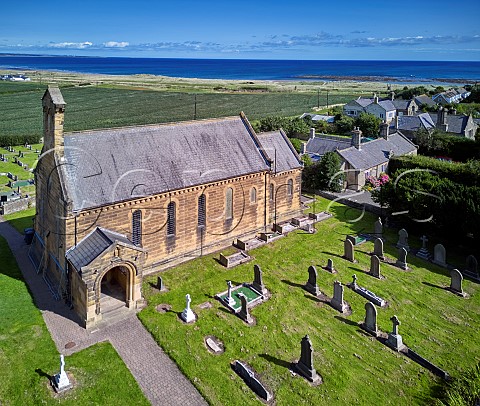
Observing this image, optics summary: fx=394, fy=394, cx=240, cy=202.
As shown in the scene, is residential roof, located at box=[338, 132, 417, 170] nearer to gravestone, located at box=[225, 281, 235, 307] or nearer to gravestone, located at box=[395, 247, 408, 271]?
gravestone, located at box=[395, 247, 408, 271]

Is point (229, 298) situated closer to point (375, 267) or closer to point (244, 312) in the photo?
point (244, 312)

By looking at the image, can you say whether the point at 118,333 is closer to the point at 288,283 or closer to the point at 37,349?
the point at 37,349

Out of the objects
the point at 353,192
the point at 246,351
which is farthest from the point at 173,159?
the point at 353,192

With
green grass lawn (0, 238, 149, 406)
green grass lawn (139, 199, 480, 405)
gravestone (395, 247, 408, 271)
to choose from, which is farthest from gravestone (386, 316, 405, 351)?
green grass lawn (0, 238, 149, 406)

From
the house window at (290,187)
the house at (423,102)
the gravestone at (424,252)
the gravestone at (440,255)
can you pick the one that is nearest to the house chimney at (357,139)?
the house window at (290,187)

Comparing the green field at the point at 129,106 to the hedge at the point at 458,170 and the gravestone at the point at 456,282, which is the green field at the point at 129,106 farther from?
the gravestone at the point at 456,282

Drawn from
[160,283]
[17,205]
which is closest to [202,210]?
[160,283]
